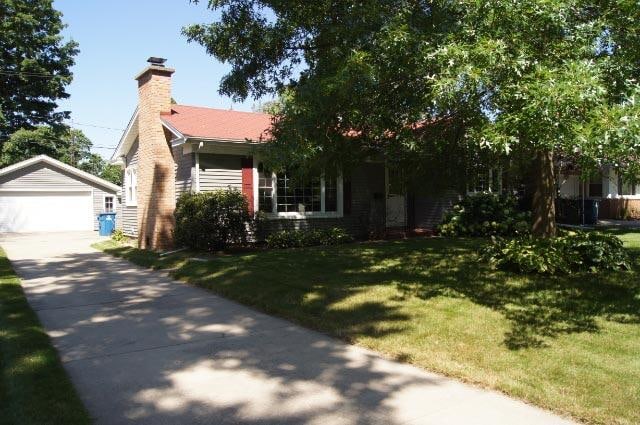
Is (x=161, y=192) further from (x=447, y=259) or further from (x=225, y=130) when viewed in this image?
(x=447, y=259)

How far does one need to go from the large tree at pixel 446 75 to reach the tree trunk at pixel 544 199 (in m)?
0.02

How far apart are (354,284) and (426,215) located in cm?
1073

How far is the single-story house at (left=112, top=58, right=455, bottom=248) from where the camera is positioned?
14562 mm

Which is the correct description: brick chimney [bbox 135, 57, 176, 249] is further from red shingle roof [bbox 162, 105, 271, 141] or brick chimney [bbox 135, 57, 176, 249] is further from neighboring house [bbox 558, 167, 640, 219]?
neighboring house [bbox 558, 167, 640, 219]

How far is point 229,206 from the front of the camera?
45.1ft

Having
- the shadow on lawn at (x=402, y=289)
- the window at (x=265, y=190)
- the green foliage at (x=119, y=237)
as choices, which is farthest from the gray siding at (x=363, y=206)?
the green foliage at (x=119, y=237)

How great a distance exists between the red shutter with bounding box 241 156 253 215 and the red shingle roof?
2.24 ft

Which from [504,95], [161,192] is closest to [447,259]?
[504,95]

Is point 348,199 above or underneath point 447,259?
above

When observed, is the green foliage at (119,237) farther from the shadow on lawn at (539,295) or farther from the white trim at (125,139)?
the shadow on lawn at (539,295)

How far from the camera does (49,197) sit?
94.9 feet

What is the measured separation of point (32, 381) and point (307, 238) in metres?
10.7

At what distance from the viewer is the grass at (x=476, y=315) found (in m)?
4.47

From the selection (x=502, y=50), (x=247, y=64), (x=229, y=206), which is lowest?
(x=229, y=206)
